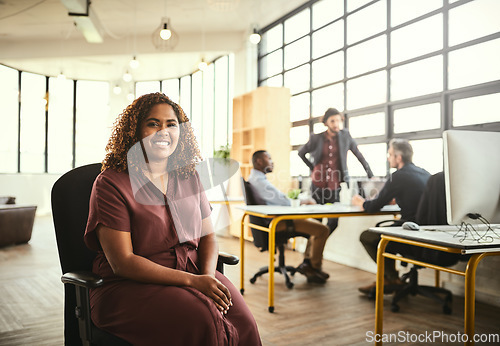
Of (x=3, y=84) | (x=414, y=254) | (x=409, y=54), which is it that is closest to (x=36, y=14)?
(x=3, y=84)

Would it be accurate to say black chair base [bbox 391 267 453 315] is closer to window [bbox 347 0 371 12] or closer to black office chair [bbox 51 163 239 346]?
black office chair [bbox 51 163 239 346]

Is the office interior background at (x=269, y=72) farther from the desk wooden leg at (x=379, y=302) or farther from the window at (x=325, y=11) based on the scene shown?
the desk wooden leg at (x=379, y=302)

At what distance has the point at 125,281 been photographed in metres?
1.45

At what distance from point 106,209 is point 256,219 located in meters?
2.45

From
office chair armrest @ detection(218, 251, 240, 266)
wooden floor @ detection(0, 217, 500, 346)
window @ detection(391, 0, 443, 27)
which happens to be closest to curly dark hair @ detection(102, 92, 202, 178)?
office chair armrest @ detection(218, 251, 240, 266)

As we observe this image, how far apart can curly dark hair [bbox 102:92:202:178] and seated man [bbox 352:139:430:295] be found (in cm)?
203

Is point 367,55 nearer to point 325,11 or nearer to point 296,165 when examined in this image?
point 325,11

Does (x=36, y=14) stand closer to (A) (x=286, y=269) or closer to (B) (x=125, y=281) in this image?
(A) (x=286, y=269)

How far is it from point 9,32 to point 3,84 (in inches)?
88.7

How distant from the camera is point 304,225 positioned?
4.00m

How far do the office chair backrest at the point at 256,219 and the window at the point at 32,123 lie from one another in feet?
28.5

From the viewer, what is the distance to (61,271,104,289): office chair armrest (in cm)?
132

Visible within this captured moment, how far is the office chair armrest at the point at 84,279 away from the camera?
132 centimetres

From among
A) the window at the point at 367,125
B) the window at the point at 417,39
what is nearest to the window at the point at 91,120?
the window at the point at 367,125
